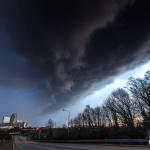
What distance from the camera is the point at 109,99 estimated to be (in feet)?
370

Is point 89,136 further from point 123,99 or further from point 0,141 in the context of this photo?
point 0,141

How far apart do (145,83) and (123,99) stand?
21.8m

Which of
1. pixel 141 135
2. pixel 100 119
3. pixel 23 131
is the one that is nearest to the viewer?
pixel 141 135

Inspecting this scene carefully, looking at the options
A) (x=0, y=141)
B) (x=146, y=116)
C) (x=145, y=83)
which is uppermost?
(x=145, y=83)

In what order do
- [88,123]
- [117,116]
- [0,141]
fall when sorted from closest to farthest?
[0,141] → [117,116] → [88,123]

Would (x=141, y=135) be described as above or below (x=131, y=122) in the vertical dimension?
below

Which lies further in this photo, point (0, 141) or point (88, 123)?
point (88, 123)

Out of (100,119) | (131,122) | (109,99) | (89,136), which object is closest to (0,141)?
(89,136)


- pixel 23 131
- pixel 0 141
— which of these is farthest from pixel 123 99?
pixel 23 131

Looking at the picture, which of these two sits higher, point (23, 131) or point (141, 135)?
point (23, 131)

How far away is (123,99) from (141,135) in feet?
181

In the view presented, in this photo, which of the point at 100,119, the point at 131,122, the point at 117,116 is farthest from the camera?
the point at 100,119

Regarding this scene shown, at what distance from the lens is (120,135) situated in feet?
191

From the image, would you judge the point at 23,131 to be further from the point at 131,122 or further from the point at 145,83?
the point at 145,83
